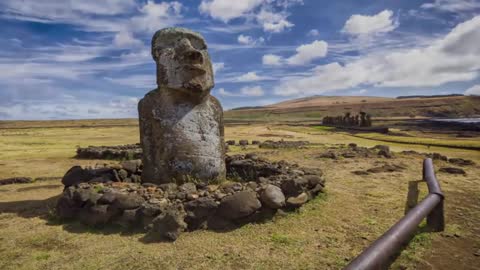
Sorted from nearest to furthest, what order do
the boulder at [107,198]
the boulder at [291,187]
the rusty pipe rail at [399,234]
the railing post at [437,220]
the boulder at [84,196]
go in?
1. the rusty pipe rail at [399,234]
2. the railing post at [437,220]
3. the boulder at [107,198]
4. the boulder at [84,196]
5. the boulder at [291,187]

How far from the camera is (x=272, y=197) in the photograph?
7320 millimetres

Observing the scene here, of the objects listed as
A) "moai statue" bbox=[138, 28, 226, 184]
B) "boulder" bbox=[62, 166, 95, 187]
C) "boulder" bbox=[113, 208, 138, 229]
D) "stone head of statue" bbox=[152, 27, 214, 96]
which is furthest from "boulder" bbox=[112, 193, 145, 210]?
"stone head of statue" bbox=[152, 27, 214, 96]

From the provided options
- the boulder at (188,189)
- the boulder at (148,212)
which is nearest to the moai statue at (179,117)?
the boulder at (188,189)

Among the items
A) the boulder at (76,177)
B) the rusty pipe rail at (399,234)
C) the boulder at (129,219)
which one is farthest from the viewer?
the boulder at (76,177)

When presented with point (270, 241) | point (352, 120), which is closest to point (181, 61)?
point (270, 241)

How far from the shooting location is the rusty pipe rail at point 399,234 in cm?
388

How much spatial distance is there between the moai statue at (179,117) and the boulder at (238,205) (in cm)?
252

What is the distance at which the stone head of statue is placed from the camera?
9.45 m

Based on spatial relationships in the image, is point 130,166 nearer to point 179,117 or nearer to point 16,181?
point 179,117

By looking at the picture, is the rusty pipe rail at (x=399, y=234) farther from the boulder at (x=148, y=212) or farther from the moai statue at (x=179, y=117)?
the moai statue at (x=179, y=117)

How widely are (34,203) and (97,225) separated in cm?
355

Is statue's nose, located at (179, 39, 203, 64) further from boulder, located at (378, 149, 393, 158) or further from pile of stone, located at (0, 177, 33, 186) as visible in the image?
boulder, located at (378, 149, 393, 158)

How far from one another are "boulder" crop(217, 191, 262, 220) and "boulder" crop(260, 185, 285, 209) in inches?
9.8

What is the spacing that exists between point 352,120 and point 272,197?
48.3 m
